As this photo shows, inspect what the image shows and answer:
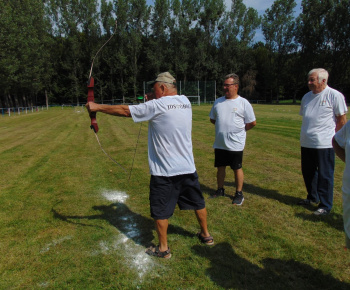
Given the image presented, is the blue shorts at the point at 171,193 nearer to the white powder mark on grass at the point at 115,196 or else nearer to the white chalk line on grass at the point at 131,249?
the white chalk line on grass at the point at 131,249

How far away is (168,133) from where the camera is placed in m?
2.80

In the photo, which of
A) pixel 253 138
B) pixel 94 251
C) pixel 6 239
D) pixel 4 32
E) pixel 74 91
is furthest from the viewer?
pixel 74 91

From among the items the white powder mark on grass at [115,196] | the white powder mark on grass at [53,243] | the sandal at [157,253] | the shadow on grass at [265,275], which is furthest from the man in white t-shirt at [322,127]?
the white powder mark on grass at [53,243]

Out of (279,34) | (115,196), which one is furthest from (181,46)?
(115,196)

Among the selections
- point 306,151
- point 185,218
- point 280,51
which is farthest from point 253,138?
point 280,51

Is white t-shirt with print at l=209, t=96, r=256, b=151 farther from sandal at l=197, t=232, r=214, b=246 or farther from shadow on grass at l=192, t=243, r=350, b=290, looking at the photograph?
shadow on grass at l=192, t=243, r=350, b=290

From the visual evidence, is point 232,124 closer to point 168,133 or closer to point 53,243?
point 168,133

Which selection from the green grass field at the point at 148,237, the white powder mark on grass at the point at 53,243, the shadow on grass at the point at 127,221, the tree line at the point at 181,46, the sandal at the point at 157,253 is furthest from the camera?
the tree line at the point at 181,46

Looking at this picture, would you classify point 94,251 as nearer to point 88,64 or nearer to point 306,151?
point 306,151

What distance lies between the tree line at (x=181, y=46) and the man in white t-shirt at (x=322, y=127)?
139 feet

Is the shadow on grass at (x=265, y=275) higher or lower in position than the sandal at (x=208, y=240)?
lower

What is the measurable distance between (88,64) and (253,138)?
4440 centimetres

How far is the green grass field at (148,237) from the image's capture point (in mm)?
2625

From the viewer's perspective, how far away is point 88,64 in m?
48.3
